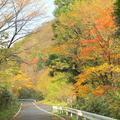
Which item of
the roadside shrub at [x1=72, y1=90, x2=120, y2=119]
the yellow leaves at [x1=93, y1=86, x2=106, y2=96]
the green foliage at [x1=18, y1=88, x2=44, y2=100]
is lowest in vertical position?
the roadside shrub at [x1=72, y1=90, x2=120, y2=119]

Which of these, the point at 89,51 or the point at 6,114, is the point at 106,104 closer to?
the point at 89,51

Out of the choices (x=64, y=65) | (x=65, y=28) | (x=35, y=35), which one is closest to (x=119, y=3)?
(x=35, y=35)

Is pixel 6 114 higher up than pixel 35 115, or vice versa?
pixel 6 114

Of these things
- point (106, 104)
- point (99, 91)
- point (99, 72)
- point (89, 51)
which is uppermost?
point (89, 51)

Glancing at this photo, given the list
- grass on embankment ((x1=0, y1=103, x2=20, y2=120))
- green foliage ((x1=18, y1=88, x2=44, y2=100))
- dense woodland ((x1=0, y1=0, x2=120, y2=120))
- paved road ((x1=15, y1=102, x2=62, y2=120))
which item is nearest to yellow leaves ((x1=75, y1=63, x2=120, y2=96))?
dense woodland ((x1=0, y1=0, x2=120, y2=120))

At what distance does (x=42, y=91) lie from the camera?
130375mm

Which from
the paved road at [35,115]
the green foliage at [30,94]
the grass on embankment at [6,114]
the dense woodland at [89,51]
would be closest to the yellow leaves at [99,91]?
the dense woodland at [89,51]

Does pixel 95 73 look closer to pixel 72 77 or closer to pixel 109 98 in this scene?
pixel 109 98

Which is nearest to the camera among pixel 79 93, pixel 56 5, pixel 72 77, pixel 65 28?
pixel 79 93

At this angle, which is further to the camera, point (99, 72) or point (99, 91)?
point (99, 72)

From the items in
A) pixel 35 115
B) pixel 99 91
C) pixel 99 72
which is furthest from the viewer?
pixel 35 115

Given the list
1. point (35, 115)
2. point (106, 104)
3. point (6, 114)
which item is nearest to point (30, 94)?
point (35, 115)

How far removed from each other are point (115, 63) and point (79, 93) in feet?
16.0

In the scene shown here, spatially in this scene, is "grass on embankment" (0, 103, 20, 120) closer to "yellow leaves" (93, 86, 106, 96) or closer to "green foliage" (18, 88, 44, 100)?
"yellow leaves" (93, 86, 106, 96)
